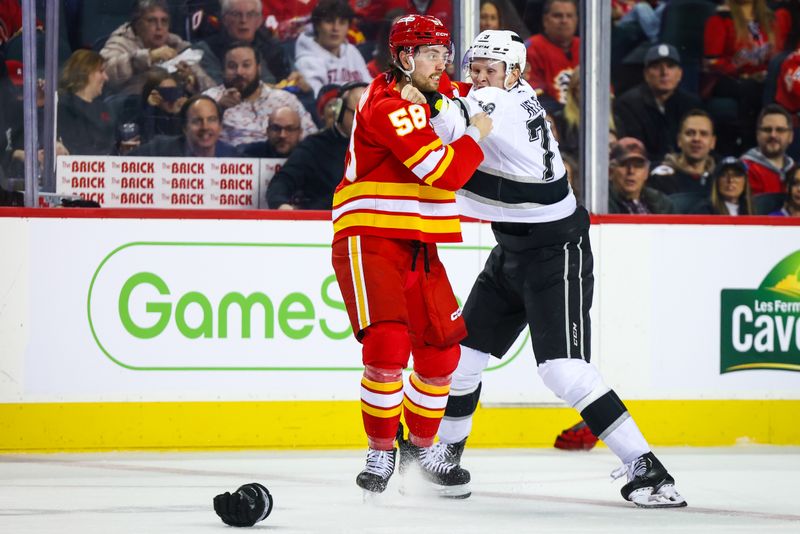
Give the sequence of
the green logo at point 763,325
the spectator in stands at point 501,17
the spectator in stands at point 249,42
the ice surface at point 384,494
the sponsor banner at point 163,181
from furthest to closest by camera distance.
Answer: the spectator in stands at point 501,17 → the spectator in stands at point 249,42 → the green logo at point 763,325 → the sponsor banner at point 163,181 → the ice surface at point 384,494

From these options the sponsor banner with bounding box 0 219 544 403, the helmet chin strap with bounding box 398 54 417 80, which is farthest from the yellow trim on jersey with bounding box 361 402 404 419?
the sponsor banner with bounding box 0 219 544 403

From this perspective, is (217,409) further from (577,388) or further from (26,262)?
(577,388)

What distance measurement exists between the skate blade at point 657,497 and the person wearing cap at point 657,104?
8.54 ft

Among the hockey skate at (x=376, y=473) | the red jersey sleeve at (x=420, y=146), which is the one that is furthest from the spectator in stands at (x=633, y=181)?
the hockey skate at (x=376, y=473)

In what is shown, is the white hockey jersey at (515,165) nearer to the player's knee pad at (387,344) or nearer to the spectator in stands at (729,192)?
the player's knee pad at (387,344)

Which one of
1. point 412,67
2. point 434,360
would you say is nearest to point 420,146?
point 412,67

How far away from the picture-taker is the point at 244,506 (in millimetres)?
3561

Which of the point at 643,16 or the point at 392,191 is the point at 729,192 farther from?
the point at 392,191

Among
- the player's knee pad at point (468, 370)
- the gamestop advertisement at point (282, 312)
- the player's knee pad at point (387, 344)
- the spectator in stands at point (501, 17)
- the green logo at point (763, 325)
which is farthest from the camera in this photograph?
the spectator in stands at point (501, 17)

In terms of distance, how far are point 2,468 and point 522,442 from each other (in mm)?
2073

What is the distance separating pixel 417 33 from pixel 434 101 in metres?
0.21

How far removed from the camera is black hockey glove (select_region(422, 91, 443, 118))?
401 centimetres

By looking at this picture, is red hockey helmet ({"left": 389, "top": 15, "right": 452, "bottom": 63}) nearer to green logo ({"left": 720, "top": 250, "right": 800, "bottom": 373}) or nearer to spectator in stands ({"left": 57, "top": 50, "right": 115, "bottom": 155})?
spectator in stands ({"left": 57, "top": 50, "right": 115, "bottom": 155})

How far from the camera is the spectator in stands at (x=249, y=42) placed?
5.88 metres
